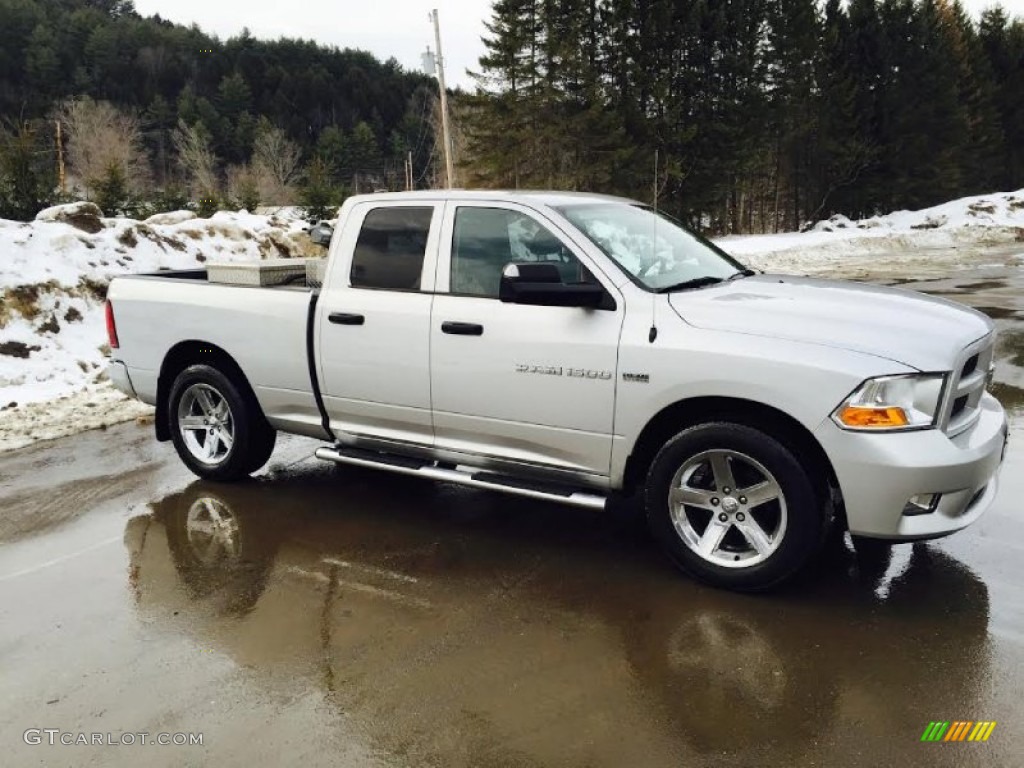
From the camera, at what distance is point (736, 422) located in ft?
13.0

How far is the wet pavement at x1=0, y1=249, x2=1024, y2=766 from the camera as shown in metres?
2.97

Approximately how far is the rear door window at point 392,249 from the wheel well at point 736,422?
163cm

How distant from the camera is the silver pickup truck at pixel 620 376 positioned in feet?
12.0

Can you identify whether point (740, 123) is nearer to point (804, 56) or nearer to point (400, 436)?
point (804, 56)

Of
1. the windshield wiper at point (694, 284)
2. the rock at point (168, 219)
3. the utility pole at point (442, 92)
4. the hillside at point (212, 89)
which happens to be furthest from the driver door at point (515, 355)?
the hillside at point (212, 89)

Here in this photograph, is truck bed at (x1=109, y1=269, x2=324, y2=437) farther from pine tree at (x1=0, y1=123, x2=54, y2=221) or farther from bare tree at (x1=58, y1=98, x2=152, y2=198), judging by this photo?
bare tree at (x1=58, y1=98, x2=152, y2=198)

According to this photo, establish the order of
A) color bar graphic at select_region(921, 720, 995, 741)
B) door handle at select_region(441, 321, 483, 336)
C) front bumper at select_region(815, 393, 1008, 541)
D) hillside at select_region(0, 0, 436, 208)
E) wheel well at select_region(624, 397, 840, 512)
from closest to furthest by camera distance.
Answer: color bar graphic at select_region(921, 720, 995, 741) → front bumper at select_region(815, 393, 1008, 541) → wheel well at select_region(624, 397, 840, 512) → door handle at select_region(441, 321, 483, 336) → hillside at select_region(0, 0, 436, 208)

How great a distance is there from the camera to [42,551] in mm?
4832

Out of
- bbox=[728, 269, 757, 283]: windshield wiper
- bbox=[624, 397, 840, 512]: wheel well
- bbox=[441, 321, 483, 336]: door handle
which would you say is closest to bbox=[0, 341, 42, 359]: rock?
bbox=[441, 321, 483, 336]: door handle

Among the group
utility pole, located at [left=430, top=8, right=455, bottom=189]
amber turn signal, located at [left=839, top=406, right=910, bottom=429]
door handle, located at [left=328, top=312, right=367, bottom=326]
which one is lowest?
amber turn signal, located at [left=839, top=406, right=910, bottom=429]

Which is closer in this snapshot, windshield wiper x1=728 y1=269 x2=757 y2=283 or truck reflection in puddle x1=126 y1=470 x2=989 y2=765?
truck reflection in puddle x1=126 y1=470 x2=989 y2=765

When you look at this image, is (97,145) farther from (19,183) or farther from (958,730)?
(958,730)

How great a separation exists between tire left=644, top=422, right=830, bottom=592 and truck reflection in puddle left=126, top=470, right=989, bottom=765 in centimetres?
17

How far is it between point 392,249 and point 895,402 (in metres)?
2.91
